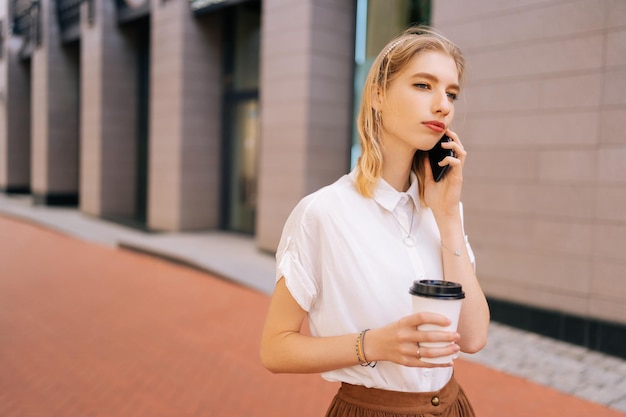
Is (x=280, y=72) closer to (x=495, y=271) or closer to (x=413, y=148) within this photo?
(x=495, y=271)

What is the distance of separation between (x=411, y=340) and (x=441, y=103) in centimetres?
63

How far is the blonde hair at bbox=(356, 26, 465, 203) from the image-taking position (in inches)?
58.4

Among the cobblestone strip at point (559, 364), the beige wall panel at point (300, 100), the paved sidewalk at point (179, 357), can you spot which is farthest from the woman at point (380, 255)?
the beige wall panel at point (300, 100)

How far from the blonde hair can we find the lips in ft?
0.49

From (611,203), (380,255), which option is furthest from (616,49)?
(380,255)

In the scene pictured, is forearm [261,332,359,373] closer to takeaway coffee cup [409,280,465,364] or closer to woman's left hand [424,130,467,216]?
takeaway coffee cup [409,280,465,364]

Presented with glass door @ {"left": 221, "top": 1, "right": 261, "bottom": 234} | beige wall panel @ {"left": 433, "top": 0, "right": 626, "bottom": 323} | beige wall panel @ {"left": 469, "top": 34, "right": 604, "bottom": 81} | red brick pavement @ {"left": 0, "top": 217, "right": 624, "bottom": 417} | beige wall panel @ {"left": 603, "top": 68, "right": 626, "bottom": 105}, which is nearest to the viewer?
red brick pavement @ {"left": 0, "top": 217, "right": 624, "bottom": 417}

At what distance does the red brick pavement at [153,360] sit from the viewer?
13.7ft

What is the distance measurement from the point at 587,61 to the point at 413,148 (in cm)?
508

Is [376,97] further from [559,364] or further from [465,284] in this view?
[559,364]

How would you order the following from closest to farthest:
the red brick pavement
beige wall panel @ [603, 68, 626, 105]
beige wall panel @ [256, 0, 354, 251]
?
the red brick pavement → beige wall panel @ [603, 68, 626, 105] → beige wall panel @ [256, 0, 354, 251]

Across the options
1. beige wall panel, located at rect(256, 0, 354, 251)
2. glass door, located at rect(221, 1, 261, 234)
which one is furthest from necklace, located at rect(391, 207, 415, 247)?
glass door, located at rect(221, 1, 261, 234)

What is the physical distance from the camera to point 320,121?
10.1 meters

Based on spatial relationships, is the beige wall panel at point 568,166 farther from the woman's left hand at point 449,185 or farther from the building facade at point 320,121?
the woman's left hand at point 449,185
